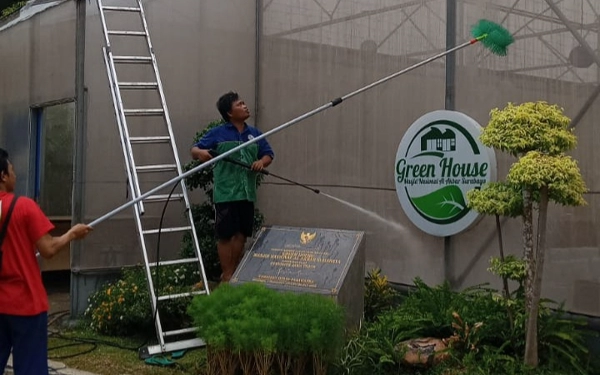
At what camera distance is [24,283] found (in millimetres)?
4336

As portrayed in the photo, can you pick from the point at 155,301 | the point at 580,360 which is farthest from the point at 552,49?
the point at 155,301

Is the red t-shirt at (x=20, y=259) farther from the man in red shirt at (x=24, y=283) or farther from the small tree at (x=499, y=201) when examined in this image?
the small tree at (x=499, y=201)

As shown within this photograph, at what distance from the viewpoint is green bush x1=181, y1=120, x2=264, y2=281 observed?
7977 mm

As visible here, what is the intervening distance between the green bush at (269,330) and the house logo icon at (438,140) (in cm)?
205

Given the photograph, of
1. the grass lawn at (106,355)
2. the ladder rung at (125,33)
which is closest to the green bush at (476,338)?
the grass lawn at (106,355)

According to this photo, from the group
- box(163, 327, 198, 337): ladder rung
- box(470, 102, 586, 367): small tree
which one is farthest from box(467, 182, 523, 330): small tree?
box(163, 327, 198, 337): ladder rung

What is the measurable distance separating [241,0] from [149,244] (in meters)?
Result: 3.13

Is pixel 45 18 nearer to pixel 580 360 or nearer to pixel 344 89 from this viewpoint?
pixel 344 89

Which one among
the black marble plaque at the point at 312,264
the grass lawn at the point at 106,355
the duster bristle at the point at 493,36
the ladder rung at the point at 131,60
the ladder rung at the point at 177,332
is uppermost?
the ladder rung at the point at 131,60

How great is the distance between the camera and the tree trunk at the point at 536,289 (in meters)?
4.64

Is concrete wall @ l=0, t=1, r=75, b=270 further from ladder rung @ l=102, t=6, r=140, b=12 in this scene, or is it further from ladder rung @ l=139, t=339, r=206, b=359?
ladder rung @ l=139, t=339, r=206, b=359

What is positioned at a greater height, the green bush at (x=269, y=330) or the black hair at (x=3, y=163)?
the black hair at (x=3, y=163)

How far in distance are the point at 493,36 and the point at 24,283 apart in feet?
12.1

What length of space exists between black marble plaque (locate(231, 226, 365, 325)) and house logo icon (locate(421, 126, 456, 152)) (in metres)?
1.18
